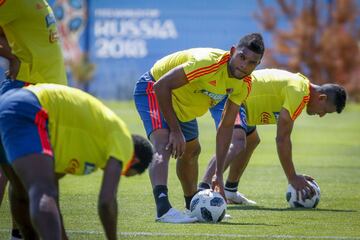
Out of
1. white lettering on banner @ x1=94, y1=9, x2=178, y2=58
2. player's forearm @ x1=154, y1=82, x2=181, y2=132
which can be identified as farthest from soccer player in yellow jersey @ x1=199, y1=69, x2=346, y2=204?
white lettering on banner @ x1=94, y1=9, x2=178, y2=58

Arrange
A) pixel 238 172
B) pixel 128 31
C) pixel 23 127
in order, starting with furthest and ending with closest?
pixel 128 31, pixel 238 172, pixel 23 127

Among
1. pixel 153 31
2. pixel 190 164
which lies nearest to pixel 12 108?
pixel 190 164

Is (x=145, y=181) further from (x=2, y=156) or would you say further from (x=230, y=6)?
(x=230, y=6)

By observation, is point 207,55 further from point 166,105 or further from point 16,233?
point 16,233

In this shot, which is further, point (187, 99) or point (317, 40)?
point (317, 40)

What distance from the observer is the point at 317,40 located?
44312mm

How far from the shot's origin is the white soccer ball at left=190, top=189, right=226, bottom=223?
34.5 feet

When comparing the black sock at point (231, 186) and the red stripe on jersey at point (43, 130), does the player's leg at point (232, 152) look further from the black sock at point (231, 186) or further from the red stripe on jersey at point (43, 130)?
the red stripe on jersey at point (43, 130)

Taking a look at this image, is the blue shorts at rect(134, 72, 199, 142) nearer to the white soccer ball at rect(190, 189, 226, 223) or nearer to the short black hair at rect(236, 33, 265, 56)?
the white soccer ball at rect(190, 189, 226, 223)

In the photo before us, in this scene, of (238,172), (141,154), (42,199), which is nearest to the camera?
(42,199)

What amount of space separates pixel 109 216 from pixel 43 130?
0.79 meters

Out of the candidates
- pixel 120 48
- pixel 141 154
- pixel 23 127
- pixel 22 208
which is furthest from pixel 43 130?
pixel 120 48

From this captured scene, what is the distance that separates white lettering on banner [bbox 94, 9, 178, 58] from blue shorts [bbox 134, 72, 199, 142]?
3265 cm

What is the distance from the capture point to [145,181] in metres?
15.1
